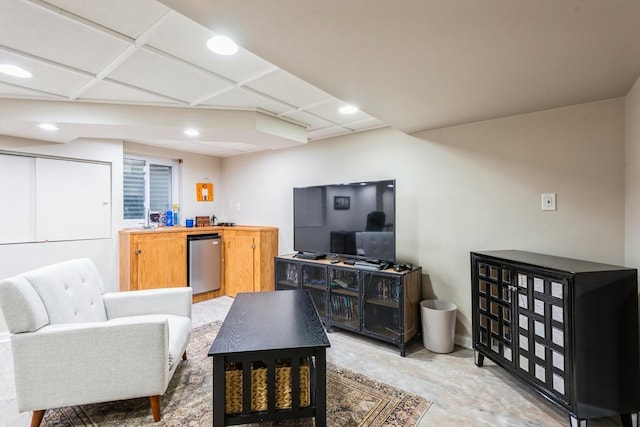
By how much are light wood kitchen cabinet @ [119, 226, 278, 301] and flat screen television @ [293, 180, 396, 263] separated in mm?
716

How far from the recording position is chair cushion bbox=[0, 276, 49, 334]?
5.37 feet

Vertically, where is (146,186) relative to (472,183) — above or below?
→ above

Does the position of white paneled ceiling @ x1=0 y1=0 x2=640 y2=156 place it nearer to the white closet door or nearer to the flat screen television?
the white closet door

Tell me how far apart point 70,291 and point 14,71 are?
1556 millimetres

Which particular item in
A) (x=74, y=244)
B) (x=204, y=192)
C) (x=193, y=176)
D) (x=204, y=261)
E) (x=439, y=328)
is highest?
(x=193, y=176)

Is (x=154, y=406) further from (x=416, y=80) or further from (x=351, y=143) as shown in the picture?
(x=351, y=143)

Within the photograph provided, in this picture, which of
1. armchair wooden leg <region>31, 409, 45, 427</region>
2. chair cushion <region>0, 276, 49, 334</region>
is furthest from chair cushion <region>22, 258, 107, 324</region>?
armchair wooden leg <region>31, 409, 45, 427</region>

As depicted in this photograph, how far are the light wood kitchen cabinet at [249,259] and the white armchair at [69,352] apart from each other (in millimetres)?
2186

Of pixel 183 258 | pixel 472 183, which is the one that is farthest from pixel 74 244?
pixel 472 183

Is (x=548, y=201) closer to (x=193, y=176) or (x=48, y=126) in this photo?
(x=48, y=126)

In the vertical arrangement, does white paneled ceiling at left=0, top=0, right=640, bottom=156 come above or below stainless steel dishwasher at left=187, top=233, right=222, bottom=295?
above

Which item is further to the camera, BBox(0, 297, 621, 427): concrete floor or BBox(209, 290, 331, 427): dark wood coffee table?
BBox(0, 297, 621, 427): concrete floor

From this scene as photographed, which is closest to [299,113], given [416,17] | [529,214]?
[416,17]

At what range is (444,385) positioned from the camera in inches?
87.4
